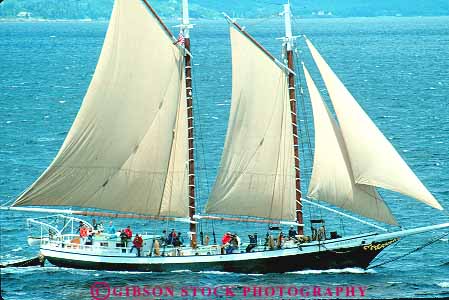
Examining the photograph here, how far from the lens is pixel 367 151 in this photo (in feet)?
219

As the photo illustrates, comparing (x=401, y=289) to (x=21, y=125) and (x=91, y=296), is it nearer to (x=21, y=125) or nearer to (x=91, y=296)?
(x=91, y=296)

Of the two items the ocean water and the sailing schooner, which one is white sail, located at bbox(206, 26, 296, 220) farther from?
the ocean water

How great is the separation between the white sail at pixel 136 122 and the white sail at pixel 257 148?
2918 mm

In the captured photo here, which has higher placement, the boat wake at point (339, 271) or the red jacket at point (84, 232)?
the red jacket at point (84, 232)

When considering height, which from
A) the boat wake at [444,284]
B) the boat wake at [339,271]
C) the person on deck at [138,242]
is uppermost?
the person on deck at [138,242]

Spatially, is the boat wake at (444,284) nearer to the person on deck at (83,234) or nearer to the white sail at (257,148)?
the white sail at (257,148)

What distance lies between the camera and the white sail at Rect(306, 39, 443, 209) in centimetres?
6569

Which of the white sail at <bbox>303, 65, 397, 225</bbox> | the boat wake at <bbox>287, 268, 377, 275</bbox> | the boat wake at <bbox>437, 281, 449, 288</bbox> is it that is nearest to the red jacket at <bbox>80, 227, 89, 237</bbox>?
the boat wake at <bbox>287, 268, 377, 275</bbox>

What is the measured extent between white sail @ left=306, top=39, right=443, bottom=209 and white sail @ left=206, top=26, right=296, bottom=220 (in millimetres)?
3466

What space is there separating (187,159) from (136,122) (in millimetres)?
3786

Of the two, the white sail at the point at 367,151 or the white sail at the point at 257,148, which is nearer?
the white sail at the point at 367,151

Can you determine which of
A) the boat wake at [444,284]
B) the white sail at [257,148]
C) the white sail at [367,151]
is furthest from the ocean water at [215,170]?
the white sail at [367,151]

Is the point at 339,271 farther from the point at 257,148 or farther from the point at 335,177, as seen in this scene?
the point at 257,148

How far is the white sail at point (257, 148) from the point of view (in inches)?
2709
